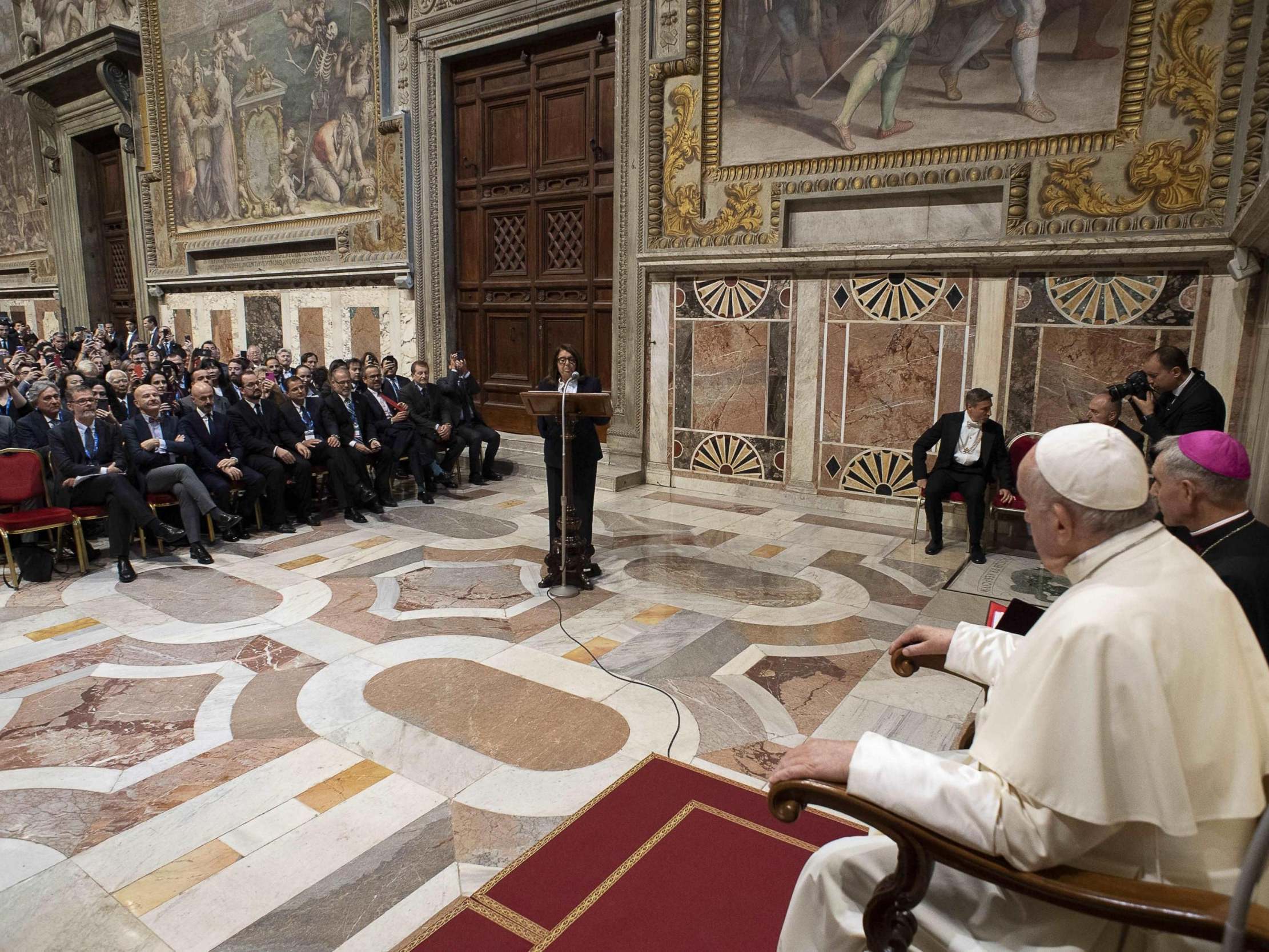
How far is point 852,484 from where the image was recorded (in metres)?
7.72

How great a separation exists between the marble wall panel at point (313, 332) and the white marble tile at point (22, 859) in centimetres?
981

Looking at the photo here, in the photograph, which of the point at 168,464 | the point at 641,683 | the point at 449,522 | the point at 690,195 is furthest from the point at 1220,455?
the point at 168,464

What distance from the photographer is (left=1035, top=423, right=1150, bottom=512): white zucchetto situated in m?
1.47

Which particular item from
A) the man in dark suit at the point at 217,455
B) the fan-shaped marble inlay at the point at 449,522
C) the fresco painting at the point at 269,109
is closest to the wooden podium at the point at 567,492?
the fan-shaped marble inlay at the point at 449,522

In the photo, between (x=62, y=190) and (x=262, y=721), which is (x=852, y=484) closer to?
(x=262, y=721)

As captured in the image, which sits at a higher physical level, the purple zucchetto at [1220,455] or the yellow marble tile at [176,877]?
the purple zucchetto at [1220,455]

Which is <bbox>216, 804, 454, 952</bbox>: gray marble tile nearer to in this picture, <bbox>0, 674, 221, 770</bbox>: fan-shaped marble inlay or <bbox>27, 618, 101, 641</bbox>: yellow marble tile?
<bbox>0, 674, 221, 770</bbox>: fan-shaped marble inlay

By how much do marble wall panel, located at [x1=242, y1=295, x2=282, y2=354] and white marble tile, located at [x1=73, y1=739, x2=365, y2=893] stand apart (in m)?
10.6

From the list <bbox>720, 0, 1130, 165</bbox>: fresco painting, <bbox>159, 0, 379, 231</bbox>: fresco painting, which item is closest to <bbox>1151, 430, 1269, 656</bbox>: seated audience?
<bbox>720, 0, 1130, 165</bbox>: fresco painting

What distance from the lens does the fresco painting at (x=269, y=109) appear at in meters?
11.0

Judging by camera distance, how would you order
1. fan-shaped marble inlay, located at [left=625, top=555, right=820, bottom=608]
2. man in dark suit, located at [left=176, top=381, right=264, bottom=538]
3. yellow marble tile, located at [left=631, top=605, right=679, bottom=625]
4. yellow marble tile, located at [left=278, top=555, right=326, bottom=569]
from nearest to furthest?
yellow marble tile, located at [left=631, top=605, right=679, bottom=625]
fan-shaped marble inlay, located at [left=625, top=555, right=820, bottom=608]
yellow marble tile, located at [left=278, top=555, right=326, bottom=569]
man in dark suit, located at [left=176, top=381, right=264, bottom=538]

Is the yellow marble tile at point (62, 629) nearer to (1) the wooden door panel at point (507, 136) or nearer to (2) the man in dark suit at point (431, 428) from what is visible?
(2) the man in dark suit at point (431, 428)

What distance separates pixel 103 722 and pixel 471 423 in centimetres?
568

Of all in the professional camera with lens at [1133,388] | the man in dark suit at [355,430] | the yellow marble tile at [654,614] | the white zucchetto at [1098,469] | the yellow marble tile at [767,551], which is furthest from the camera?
the man in dark suit at [355,430]
